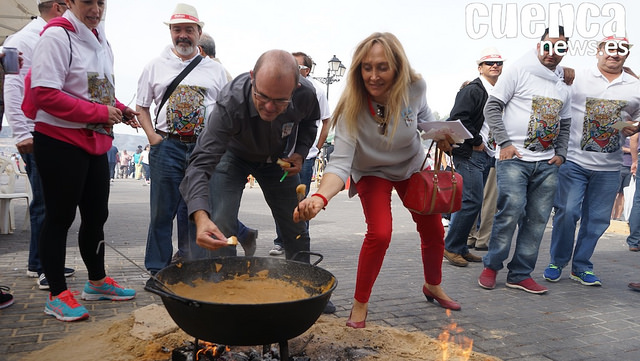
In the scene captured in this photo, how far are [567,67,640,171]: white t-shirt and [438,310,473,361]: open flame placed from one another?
8.92 ft

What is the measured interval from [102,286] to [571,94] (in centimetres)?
505

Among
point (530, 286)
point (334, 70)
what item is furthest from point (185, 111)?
point (334, 70)

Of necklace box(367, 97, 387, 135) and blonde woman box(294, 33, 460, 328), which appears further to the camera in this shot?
necklace box(367, 97, 387, 135)

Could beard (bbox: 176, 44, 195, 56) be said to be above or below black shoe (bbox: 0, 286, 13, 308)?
above

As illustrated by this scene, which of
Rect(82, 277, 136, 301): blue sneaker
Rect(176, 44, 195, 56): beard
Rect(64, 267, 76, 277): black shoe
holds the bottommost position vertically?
Rect(64, 267, 76, 277): black shoe

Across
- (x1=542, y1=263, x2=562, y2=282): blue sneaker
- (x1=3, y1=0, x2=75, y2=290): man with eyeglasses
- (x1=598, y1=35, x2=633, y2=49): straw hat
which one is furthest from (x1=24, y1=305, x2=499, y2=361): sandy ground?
Result: (x1=598, y1=35, x2=633, y2=49): straw hat

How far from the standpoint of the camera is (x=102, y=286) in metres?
3.95

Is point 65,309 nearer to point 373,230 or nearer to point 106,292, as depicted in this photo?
point 106,292

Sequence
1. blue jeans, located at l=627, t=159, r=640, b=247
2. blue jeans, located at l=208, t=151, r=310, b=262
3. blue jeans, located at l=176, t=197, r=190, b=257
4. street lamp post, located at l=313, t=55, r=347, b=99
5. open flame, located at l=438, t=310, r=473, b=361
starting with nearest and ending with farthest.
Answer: open flame, located at l=438, t=310, r=473, b=361
blue jeans, located at l=208, t=151, r=310, b=262
blue jeans, located at l=176, t=197, r=190, b=257
blue jeans, located at l=627, t=159, r=640, b=247
street lamp post, located at l=313, t=55, r=347, b=99

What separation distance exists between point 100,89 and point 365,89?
1.99 meters

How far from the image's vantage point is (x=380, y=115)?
3461 millimetres

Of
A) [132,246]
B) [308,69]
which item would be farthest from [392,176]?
[132,246]

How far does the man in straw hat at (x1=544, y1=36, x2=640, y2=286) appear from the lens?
498cm

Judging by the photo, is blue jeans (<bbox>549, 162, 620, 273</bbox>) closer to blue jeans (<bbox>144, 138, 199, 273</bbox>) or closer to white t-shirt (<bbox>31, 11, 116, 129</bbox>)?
blue jeans (<bbox>144, 138, 199, 273</bbox>)
